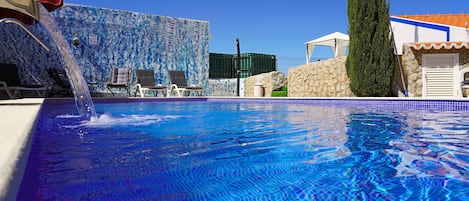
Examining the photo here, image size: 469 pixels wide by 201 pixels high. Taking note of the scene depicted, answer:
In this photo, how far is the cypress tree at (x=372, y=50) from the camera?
31.3 ft

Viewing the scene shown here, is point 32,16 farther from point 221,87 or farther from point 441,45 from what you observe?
point 221,87

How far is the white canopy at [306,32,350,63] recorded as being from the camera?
48.8ft

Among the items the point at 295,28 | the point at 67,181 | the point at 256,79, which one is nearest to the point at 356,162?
the point at 67,181

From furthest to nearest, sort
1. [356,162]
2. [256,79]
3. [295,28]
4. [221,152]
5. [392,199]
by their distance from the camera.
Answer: [295,28] → [256,79] → [221,152] → [356,162] → [392,199]

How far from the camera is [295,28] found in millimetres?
19500

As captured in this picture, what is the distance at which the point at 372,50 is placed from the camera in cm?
966

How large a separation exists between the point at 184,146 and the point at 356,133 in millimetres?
1684

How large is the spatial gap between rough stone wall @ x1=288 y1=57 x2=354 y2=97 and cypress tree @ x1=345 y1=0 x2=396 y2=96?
2.12ft

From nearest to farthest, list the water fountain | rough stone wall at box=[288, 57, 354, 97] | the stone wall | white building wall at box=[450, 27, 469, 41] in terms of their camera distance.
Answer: the water fountain, rough stone wall at box=[288, 57, 354, 97], white building wall at box=[450, 27, 469, 41], the stone wall

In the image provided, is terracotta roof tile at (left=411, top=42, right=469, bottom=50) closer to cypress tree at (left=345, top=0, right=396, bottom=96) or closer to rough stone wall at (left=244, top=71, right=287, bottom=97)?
cypress tree at (left=345, top=0, right=396, bottom=96)

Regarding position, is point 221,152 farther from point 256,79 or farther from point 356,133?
point 256,79

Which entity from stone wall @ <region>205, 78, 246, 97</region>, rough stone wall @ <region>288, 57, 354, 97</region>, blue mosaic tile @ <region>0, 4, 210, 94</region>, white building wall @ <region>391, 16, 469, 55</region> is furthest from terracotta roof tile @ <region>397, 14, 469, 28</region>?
blue mosaic tile @ <region>0, 4, 210, 94</region>

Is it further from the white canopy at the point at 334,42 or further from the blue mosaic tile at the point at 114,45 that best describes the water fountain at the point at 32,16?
the white canopy at the point at 334,42

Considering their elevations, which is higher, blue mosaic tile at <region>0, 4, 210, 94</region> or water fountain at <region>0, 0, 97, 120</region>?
blue mosaic tile at <region>0, 4, 210, 94</region>
